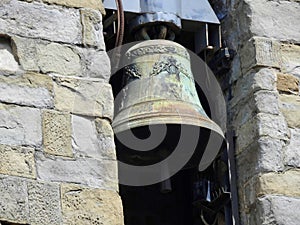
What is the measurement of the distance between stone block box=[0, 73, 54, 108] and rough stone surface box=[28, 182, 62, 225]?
0.95 ft

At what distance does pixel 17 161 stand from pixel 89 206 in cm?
26

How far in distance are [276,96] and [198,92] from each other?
0.40m

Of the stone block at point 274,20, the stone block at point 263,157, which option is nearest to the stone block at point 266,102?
the stone block at point 263,157

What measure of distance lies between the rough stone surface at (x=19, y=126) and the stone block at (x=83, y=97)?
0.11 metres

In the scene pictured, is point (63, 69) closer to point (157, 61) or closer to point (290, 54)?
point (157, 61)

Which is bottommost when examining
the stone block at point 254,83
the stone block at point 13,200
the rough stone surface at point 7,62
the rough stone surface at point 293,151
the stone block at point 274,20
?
the stone block at point 13,200

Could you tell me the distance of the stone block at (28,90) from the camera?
5.20m

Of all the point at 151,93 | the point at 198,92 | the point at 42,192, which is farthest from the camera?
the point at 198,92

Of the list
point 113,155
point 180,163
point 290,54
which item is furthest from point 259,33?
point 113,155

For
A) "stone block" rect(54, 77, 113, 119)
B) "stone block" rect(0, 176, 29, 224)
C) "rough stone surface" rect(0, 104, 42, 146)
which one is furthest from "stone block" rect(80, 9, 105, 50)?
"stone block" rect(0, 176, 29, 224)

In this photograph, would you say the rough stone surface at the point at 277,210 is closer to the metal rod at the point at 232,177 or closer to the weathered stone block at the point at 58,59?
the metal rod at the point at 232,177

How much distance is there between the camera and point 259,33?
19.2 ft

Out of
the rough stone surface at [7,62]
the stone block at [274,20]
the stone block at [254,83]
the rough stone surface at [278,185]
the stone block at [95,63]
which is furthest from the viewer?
the stone block at [274,20]

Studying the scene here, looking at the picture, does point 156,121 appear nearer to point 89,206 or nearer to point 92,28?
point 92,28
